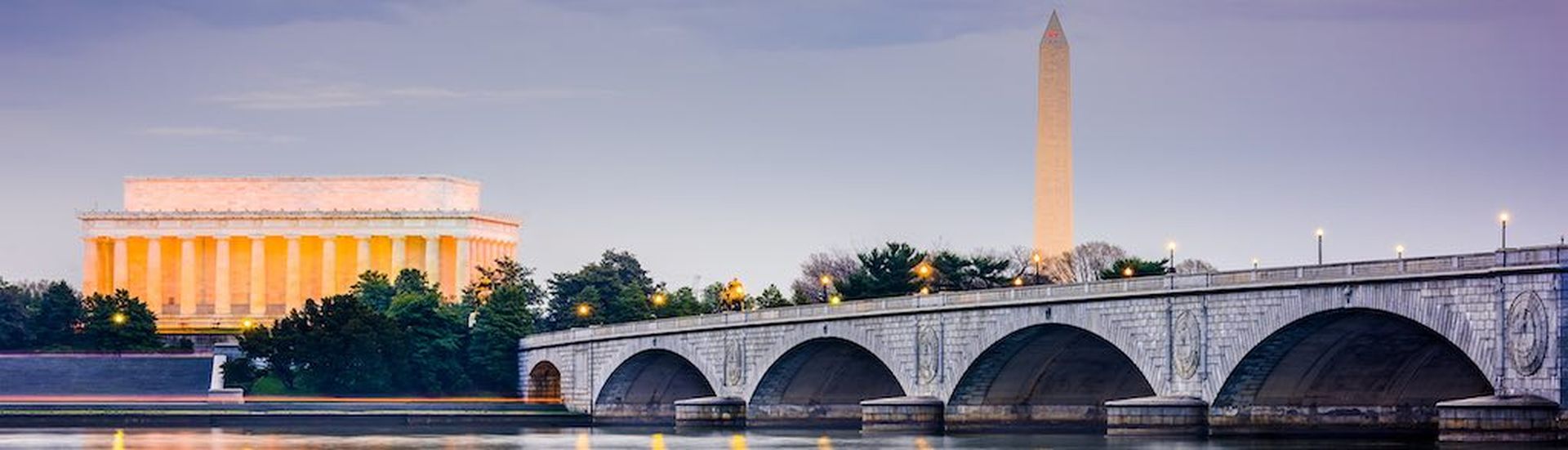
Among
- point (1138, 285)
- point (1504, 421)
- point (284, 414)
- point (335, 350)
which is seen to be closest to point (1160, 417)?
point (1138, 285)

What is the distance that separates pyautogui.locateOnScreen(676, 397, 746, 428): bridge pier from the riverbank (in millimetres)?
13576

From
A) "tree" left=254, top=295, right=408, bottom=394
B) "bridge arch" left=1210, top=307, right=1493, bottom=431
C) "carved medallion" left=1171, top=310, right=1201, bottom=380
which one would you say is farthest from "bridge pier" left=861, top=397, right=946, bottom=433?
"tree" left=254, top=295, right=408, bottom=394

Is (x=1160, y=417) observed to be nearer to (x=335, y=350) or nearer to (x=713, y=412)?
(x=713, y=412)

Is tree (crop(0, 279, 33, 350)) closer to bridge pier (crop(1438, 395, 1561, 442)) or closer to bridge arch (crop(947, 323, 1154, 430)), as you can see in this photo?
bridge arch (crop(947, 323, 1154, 430))

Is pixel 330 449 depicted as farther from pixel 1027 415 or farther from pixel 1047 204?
pixel 1047 204

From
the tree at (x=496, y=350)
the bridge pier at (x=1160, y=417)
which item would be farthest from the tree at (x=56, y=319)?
the bridge pier at (x=1160, y=417)

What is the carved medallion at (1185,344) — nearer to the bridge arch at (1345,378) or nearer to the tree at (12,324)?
the bridge arch at (1345,378)

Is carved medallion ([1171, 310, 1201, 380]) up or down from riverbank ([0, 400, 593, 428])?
up

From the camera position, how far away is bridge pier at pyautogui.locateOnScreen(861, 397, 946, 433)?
11225 cm

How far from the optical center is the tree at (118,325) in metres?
169

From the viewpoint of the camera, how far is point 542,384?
163 metres

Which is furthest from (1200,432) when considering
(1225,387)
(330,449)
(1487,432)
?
(330,449)

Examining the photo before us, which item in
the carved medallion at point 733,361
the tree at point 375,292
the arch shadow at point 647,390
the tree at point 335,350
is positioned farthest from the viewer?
the tree at point 375,292

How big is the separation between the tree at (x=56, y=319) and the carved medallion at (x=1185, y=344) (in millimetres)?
91913
